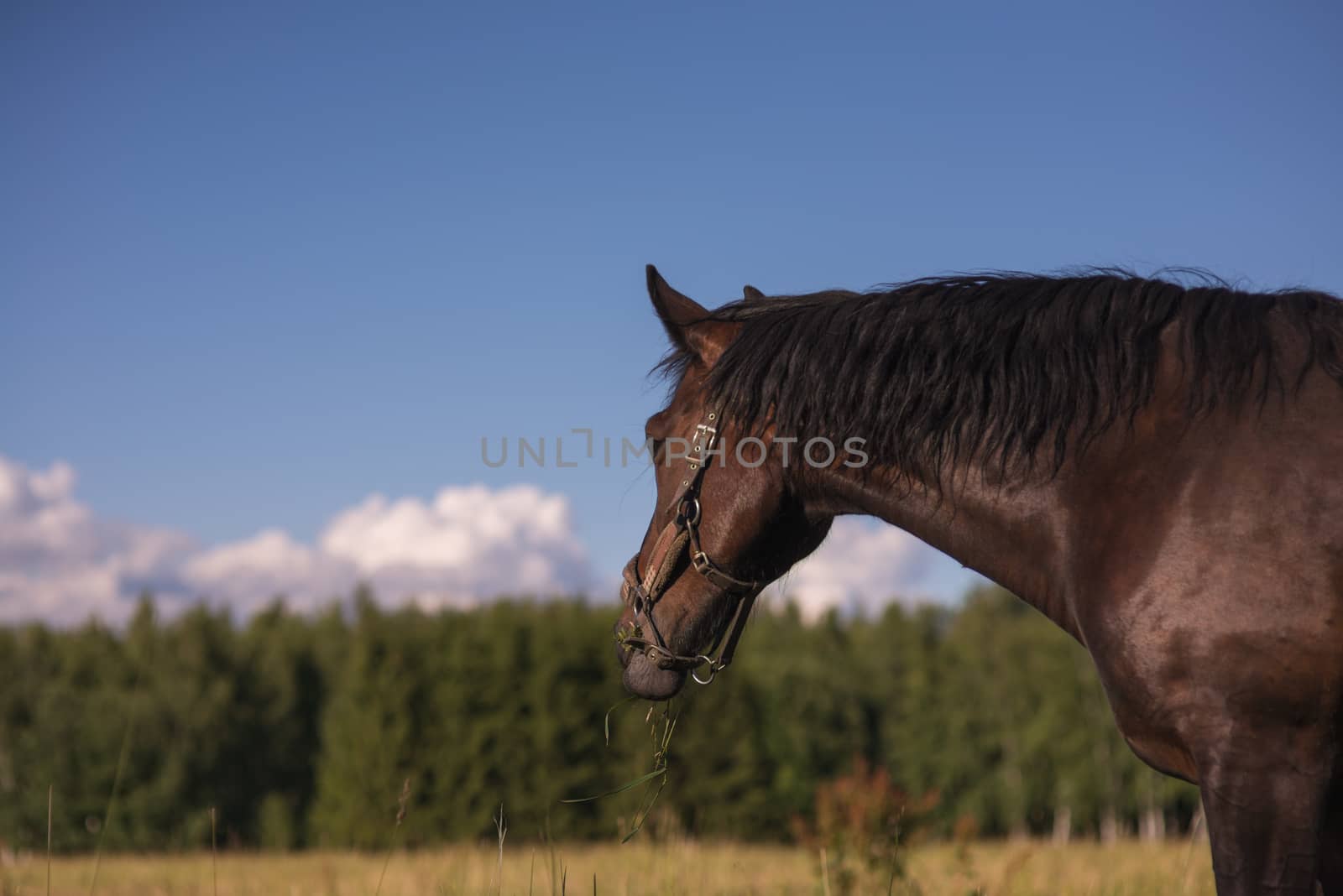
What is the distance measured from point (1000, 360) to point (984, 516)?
1.59 ft

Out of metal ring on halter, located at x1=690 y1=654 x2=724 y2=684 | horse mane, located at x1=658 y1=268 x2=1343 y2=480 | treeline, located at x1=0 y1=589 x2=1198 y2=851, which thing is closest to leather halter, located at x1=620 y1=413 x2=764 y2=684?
metal ring on halter, located at x1=690 y1=654 x2=724 y2=684

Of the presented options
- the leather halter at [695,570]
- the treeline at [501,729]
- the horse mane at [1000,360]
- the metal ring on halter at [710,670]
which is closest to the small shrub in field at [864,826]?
the metal ring on halter at [710,670]

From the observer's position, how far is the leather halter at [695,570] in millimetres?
3555

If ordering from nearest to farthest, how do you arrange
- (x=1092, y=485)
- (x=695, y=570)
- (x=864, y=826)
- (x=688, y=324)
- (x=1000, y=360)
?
(x=1092, y=485) → (x=1000, y=360) → (x=695, y=570) → (x=688, y=324) → (x=864, y=826)

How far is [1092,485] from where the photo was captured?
300cm

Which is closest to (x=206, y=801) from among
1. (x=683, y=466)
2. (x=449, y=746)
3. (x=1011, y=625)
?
(x=449, y=746)

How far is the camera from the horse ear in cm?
372

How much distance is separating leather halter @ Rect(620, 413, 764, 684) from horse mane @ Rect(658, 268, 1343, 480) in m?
0.20

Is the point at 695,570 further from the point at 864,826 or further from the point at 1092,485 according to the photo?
the point at 864,826

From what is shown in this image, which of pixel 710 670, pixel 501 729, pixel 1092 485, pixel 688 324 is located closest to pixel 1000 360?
pixel 1092 485

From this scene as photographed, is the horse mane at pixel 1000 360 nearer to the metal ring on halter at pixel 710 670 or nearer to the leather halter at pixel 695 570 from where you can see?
the leather halter at pixel 695 570

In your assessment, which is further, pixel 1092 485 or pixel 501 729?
pixel 501 729

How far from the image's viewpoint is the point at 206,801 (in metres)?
35.3

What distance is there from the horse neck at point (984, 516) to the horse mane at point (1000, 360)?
76mm
